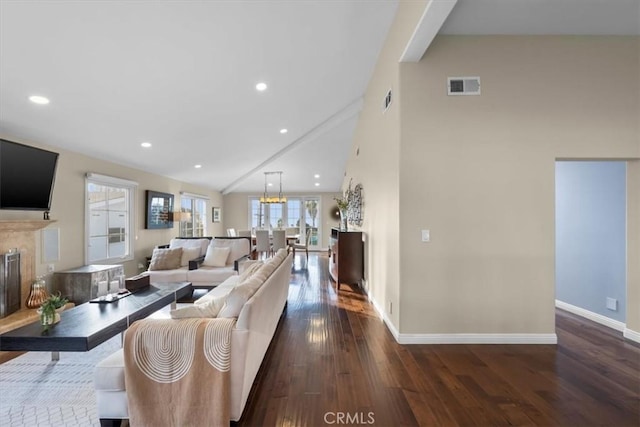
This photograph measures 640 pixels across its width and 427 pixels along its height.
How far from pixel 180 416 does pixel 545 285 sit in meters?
3.53

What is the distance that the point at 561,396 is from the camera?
208 centimetres

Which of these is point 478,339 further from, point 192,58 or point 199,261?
point 199,261

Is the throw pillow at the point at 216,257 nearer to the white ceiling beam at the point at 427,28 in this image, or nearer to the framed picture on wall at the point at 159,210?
the framed picture on wall at the point at 159,210

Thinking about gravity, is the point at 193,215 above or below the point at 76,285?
above

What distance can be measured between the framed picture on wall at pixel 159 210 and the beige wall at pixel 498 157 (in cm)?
592

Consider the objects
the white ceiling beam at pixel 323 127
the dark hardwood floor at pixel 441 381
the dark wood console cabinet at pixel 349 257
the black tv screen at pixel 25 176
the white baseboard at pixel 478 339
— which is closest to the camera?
the dark hardwood floor at pixel 441 381

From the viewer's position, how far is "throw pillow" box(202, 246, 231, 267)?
5.09m

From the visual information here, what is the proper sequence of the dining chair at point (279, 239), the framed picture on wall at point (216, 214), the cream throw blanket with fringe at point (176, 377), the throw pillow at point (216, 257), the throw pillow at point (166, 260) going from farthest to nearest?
the framed picture on wall at point (216, 214) → the dining chair at point (279, 239) → the throw pillow at point (216, 257) → the throw pillow at point (166, 260) → the cream throw blanket with fringe at point (176, 377)

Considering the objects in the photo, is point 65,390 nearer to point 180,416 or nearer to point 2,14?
point 180,416

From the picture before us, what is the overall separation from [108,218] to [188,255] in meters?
1.81

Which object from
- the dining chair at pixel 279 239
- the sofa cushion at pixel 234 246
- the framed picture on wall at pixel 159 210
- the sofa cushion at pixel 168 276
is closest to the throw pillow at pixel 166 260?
the sofa cushion at pixel 168 276

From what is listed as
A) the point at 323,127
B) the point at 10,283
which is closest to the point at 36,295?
the point at 10,283

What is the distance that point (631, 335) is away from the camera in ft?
9.86

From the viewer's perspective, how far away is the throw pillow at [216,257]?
5086 mm
